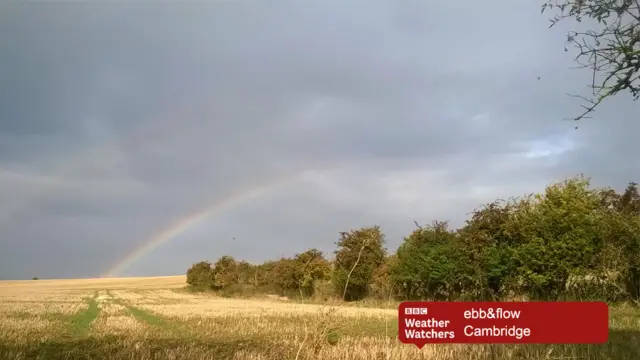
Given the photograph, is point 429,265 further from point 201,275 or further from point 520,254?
point 201,275

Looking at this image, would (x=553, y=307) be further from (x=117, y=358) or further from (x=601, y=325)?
(x=117, y=358)

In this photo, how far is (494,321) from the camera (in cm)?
846

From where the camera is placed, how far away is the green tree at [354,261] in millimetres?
51031

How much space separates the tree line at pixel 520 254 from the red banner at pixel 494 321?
33.0 ft

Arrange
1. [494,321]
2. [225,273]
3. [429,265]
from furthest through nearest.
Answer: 1. [225,273]
2. [429,265]
3. [494,321]

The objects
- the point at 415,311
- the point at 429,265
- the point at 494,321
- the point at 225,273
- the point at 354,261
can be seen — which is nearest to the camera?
the point at 494,321

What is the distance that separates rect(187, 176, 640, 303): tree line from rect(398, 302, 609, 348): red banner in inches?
395

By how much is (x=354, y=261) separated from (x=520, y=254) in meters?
20.7

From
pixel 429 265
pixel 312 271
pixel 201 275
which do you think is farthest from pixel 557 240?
pixel 201 275

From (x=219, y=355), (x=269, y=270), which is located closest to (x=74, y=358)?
(x=219, y=355)

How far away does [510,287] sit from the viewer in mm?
33469

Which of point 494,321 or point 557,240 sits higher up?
point 557,240

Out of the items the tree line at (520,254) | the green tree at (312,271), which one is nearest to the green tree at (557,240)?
the tree line at (520,254)

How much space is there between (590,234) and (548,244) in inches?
93.8
